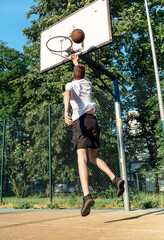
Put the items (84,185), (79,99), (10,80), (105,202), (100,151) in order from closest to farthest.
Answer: (84,185) → (79,99) → (105,202) → (100,151) → (10,80)

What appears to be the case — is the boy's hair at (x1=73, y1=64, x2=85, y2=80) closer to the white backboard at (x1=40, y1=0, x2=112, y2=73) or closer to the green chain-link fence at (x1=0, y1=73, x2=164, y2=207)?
the white backboard at (x1=40, y1=0, x2=112, y2=73)

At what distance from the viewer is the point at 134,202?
20.5ft

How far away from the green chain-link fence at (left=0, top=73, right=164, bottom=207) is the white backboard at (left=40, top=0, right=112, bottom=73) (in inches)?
96.5

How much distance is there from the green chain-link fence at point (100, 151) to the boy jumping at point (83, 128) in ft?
13.3

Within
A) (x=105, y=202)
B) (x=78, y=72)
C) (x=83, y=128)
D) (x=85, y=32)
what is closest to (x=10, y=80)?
(x=85, y=32)

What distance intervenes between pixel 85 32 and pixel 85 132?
420 centimetres

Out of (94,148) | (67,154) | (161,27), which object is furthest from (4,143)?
(161,27)

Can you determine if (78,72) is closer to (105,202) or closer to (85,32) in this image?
(85,32)

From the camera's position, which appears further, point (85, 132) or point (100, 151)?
point (100, 151)

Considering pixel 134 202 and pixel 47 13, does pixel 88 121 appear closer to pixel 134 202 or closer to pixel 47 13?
pixel 134 202

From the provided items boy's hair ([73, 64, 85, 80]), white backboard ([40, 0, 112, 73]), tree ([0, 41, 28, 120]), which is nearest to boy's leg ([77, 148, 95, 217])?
boy's hair ([73, 64, 85, 80])

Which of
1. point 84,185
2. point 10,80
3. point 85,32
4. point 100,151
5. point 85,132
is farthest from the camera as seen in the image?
point 10,80

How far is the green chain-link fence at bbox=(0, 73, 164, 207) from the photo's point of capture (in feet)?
25.6

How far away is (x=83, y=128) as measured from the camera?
282 centimetres
